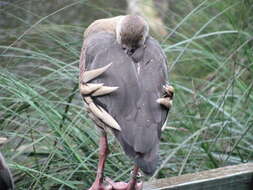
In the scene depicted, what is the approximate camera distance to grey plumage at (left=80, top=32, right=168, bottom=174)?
3.12 m

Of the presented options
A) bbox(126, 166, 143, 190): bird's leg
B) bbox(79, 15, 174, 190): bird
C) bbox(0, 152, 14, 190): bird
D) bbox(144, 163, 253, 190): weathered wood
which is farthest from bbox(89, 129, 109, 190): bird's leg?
bbox(0, 152, 14, 190): bird

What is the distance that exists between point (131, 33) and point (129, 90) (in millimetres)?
500

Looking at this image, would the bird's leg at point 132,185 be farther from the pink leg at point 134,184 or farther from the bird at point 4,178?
the bird at point 4,178

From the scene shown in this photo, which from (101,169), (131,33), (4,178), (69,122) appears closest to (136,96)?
(131,33)

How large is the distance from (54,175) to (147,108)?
1.31 metres

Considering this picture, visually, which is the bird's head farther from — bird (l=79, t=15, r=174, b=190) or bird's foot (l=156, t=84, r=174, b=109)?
bird's foot (l=156, t=84, r=174, b=109)

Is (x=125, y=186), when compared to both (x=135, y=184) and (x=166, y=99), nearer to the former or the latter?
(x=135, y=184)

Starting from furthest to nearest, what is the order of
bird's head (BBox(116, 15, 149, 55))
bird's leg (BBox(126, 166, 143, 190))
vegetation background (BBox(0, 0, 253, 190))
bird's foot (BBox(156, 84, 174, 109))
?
vegetation background (BBox(0, 0, 253, 190)) < bird's head (BBox(116, 15, 149, 55)) < bird's leg (BBox(126, 166, 143, 190)) < bird's foot (BBox(156, 84, 174, 109))

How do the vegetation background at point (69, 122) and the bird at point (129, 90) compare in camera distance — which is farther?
the vegetation background at point (69, 122)

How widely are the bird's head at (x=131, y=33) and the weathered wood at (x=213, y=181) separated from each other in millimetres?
716

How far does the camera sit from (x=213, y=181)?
135 inches

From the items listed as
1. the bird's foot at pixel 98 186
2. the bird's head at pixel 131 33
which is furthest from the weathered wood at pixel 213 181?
the bird's head at pixel 131 33

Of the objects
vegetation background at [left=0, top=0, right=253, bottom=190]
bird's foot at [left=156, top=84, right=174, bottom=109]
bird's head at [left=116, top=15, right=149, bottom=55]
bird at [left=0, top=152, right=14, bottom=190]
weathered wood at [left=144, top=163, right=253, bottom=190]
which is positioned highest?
bird's head at [left=116, top=15, right=149, bottom=55]

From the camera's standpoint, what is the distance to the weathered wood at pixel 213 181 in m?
3.37
